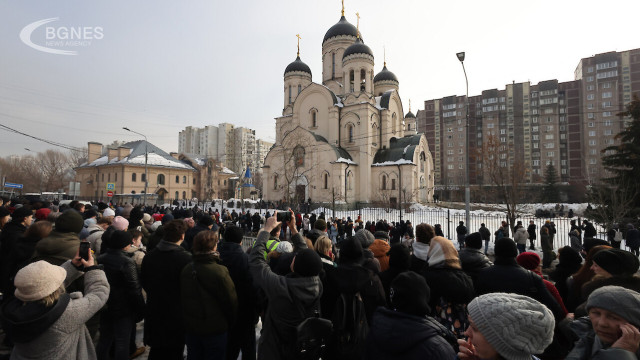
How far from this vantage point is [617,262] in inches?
109

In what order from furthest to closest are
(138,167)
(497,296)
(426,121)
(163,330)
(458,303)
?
(426,121) < (138,167) < (163,330) < (458,303) < (497,296)

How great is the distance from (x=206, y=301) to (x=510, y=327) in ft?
8.67

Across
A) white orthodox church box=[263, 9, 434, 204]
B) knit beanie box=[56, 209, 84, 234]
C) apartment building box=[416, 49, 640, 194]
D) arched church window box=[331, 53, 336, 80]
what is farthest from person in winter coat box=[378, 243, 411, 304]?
apartment building box=[416, 49, 640, 194]

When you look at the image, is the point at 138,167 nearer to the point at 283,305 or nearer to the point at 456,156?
the point at 283,305

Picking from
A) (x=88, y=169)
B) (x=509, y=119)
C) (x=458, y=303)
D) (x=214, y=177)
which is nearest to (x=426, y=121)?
(x=509, y=119)

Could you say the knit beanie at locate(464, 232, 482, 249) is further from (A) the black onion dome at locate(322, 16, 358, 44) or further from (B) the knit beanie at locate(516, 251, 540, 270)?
(A) the black onion dome at locate(322, 16, 358, 44)

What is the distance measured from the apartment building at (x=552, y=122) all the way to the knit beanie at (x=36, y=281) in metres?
56.3

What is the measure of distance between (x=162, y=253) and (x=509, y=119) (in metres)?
76.9

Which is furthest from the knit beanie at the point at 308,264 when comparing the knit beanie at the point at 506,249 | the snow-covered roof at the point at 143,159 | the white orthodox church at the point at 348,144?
the snow-covered roof at the point at 143,159

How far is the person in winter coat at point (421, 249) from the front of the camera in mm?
4160

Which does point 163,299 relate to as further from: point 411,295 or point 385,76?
point 385,76

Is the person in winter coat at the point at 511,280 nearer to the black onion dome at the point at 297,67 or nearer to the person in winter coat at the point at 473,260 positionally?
the person in winter coat at the point at 473,260

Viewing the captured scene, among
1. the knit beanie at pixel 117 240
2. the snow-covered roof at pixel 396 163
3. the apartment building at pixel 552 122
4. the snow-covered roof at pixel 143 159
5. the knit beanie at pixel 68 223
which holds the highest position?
the apartment building at pixel 552 122

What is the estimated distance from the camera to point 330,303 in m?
3.25
